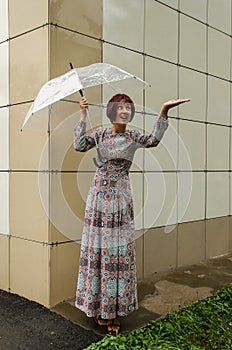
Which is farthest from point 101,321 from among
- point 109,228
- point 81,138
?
point 81,138

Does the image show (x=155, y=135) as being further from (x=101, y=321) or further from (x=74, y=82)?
(x=101, y=321)

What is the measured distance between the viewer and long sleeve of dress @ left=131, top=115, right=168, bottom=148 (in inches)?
98.6

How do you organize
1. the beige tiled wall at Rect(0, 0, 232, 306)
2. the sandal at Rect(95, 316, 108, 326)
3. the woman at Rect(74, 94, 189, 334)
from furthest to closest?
the beige tiled wall at Rect(0, 0, 232, 306), the sandal at Rect(95, 316, 108, 326), the woman at Rect(74, 94, 189, 334)

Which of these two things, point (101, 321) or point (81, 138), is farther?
point (101, 321)

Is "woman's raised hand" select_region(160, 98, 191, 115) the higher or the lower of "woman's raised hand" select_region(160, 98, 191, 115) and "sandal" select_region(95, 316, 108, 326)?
the higher

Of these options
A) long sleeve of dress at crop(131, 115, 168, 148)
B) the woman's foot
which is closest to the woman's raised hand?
long sleeve of dress at crop(131, 115, 168, 148)

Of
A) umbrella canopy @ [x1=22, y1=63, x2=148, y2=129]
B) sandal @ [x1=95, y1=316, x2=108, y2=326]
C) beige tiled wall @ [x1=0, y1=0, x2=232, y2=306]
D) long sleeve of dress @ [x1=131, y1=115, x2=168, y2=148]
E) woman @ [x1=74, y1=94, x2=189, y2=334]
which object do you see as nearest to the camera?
umbrella canopy @ [x1=22, y1=63, x2=148, y2=129]

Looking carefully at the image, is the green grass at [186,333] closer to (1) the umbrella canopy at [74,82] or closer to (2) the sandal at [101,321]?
(2) the sandal at [101,321]

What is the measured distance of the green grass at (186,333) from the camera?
Answer: 2523 mm

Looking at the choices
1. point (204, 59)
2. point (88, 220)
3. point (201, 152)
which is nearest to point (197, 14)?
point (204, 59)

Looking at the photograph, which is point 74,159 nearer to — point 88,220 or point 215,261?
point 88,220

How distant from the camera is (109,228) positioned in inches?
Result: 103

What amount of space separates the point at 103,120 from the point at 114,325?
155cm

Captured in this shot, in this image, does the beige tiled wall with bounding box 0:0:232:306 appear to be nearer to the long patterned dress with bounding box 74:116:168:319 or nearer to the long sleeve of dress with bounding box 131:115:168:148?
the long patterned dress with bounding box 74:116:168:319
